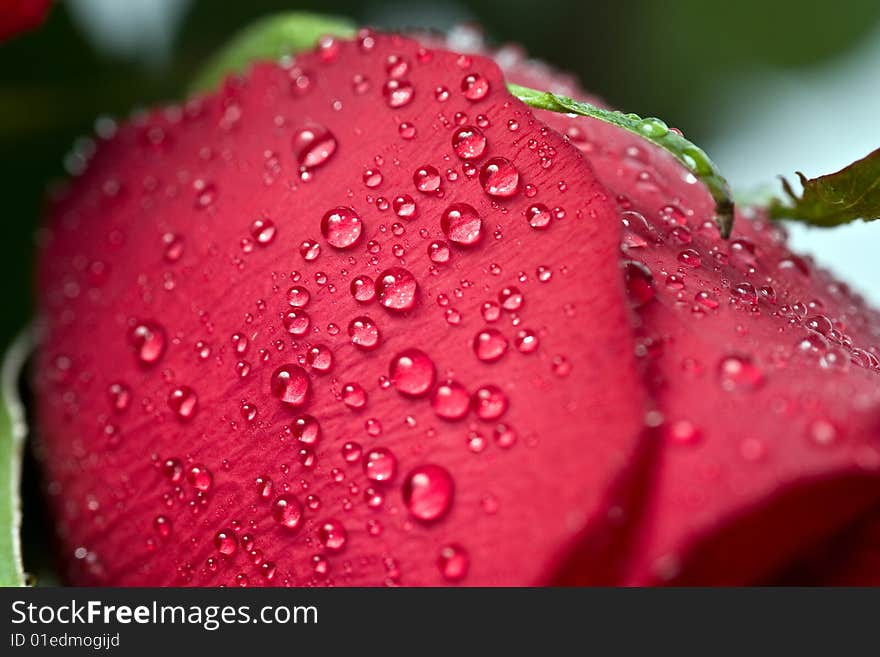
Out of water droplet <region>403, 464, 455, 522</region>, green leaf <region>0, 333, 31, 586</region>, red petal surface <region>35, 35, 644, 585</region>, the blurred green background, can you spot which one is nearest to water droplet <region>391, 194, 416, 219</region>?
red petal surface <region>35, 35, 644, 585</region>

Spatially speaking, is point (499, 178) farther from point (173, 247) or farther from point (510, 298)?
point (173, 247)

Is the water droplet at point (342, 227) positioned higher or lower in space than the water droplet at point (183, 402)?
higher

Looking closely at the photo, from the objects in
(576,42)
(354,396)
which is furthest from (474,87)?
(576,42)

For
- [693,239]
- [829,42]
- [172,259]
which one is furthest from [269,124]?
[829,42]

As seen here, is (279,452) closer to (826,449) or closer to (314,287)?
(314,287)

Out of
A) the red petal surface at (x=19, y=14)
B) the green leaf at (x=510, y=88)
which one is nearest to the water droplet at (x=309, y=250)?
the green leaf at (x=510, y=88)

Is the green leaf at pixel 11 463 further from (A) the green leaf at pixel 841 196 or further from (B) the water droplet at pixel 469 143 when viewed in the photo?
(A) the green leaf at pixel 841 196

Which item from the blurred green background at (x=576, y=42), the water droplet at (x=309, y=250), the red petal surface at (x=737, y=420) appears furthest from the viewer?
the blurred green background at (x=576, y=42)
